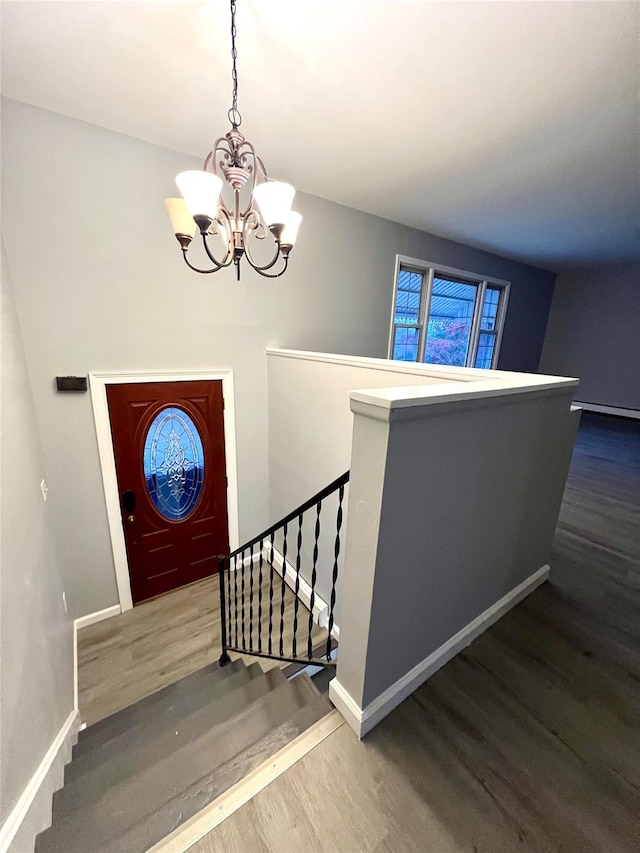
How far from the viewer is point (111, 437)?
8.71 feet

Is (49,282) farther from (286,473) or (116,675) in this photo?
(116,675)

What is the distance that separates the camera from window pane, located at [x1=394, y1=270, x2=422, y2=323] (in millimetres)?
4260

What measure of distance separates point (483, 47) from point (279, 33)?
949mm

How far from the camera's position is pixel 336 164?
261 centimetres

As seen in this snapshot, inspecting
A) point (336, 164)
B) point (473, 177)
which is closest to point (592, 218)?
point (473, 177)

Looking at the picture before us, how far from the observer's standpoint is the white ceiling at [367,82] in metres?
1.40

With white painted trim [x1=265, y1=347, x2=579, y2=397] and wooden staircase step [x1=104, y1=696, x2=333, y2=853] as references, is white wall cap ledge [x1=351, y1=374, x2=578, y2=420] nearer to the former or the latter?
white painted trim [x1=265, y1=347, x2=579, y2=397]

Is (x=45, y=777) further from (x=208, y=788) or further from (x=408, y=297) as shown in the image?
(x=408, y=297)

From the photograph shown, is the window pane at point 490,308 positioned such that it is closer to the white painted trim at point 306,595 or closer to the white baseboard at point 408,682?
the white painted trim at point 306,595

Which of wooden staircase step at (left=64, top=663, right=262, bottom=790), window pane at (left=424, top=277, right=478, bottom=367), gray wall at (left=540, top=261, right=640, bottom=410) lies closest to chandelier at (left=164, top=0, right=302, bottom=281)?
wooden staircase step at (left=64, top=663, right=262, bottom=790)

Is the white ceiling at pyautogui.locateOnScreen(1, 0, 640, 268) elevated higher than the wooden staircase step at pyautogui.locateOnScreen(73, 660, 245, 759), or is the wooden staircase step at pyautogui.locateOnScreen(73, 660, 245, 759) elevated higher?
the white ceiling at pyautogui.locateOnScreen(1, 0, 640, 268)

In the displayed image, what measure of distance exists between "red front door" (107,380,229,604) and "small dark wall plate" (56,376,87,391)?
188 millimetres

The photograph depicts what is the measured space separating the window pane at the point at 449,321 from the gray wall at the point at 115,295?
1.53m

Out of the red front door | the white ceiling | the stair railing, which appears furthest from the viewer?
the red front door
